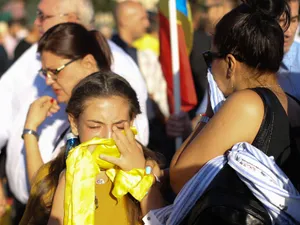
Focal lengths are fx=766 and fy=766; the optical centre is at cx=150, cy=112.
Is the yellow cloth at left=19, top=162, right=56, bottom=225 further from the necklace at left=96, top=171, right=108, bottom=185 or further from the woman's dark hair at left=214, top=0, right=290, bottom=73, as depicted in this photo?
the woman's dark hair at left=214, top=0, right=290, bottom=73

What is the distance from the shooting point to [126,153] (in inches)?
126

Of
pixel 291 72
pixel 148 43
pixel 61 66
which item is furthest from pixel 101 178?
pixel 148 43

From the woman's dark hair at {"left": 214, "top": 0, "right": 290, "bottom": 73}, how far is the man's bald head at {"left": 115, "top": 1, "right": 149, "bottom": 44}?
4966 millimetres

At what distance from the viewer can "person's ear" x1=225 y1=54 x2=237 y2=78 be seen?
3150mm

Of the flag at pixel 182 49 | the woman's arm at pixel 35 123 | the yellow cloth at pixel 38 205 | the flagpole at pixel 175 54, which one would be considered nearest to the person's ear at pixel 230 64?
the yellow cloth at pixel 38 205

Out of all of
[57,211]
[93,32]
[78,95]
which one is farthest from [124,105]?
[93,32]

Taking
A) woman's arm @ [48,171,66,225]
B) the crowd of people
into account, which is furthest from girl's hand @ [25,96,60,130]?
woman's arm @ [48,171,66,225]

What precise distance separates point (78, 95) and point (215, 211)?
1062mm

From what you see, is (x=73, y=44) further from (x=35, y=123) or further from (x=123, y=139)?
(x=123, y=139)

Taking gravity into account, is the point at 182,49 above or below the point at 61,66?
below

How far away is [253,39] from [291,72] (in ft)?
4.01

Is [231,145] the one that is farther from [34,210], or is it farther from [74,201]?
[34,210]

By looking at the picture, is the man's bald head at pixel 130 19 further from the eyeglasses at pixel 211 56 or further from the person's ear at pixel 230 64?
the person's ear at pixel 230 64

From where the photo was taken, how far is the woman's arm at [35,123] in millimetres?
4273
